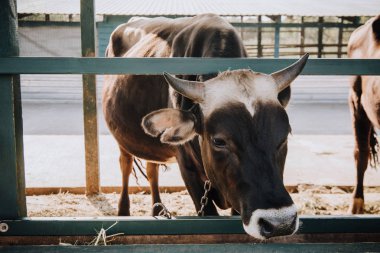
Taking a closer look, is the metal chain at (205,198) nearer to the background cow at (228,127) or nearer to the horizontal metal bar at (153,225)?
the background cow at (228,127)

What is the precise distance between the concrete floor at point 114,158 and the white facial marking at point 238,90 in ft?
7.16

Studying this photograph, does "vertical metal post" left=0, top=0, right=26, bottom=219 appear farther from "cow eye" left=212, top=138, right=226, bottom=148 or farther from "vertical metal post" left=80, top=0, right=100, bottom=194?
"vertical metal post" left=80, top=0, right=100, bottom=194

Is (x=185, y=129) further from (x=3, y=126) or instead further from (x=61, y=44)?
(x=61, y=44)

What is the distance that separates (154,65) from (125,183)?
7.89 feet

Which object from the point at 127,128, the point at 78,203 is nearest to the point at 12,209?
the point at 127,128

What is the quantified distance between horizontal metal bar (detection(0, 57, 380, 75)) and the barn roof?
29.6 feet

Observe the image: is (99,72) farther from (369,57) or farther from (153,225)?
(369,57)

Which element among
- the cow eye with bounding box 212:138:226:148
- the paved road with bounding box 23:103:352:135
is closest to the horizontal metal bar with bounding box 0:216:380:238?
the cow eye with bounding box 212:138:226:148

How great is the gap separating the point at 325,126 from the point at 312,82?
476 centimetres

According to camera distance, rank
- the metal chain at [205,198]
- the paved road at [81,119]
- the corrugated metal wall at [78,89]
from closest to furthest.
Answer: the metal chain at [205,198], the paved road at [81,119], the corrugated metal wall at [78,89]

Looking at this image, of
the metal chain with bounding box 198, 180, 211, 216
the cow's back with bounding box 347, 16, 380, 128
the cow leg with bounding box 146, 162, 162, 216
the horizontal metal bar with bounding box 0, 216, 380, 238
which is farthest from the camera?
the cow leg with bounding box 146, 162, 162, 216

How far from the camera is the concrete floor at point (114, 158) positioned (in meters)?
5.16

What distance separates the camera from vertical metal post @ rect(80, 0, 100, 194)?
4262 mm

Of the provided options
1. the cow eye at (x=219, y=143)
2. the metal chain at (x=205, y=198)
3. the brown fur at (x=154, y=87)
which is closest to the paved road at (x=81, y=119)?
the brown fur at (x=154, y=87)
